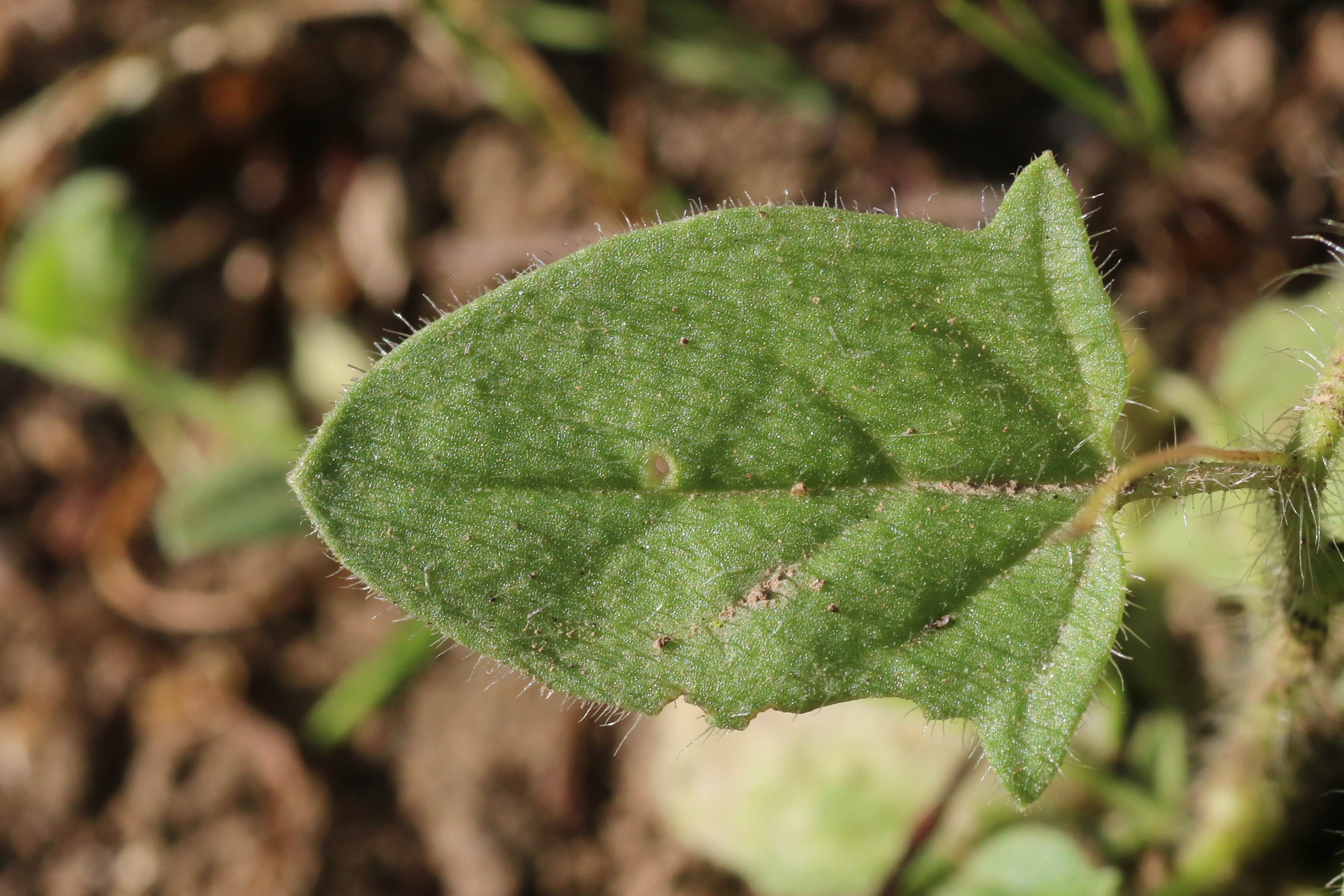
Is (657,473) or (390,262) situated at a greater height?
(657,473)

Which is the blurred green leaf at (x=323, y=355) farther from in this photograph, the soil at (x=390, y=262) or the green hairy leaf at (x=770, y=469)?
the green hairy leaf at (x=770, y=469)

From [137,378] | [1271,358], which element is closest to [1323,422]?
[1271,358]

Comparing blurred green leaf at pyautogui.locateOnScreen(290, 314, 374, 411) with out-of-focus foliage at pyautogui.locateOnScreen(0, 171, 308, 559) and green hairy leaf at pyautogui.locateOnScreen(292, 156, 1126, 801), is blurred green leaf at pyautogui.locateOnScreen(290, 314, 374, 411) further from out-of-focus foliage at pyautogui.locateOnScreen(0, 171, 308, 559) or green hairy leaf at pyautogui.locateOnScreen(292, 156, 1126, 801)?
green hairy leaf at pyautogui.locateOnScreen(292, 156, 1126, 801)

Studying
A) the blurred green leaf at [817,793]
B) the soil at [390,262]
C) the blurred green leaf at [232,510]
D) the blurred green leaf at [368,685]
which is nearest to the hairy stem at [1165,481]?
the blurred green leaf at [817,793]

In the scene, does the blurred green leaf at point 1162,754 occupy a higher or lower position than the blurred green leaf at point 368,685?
lower

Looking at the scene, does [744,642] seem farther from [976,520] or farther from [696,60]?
[696,60]

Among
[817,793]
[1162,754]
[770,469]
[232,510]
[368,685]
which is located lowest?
[1162,754]

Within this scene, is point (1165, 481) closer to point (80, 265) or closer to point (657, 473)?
point (657, 473)
